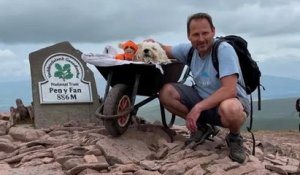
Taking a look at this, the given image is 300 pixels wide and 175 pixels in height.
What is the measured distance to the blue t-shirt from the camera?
18.4 feet

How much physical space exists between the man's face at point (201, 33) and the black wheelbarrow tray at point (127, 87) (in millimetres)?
709

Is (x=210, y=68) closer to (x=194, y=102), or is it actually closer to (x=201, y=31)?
(x=201, y=31)

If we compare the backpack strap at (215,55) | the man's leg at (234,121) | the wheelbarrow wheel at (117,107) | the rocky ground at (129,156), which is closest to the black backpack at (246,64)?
the backpack strap at (215,55)

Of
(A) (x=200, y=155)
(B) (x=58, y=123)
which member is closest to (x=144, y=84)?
(A) (x=200, y=155)

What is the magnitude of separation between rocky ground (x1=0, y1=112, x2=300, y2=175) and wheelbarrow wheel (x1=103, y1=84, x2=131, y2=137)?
0.12m

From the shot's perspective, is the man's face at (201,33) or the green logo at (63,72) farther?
the green logo at (63,72)

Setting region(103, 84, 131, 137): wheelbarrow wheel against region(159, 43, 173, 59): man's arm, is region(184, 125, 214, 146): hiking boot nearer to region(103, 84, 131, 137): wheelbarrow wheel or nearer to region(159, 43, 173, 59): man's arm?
region(103, 84, 131, 137): wheelbarrow wheel

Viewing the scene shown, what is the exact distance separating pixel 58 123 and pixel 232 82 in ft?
11.5

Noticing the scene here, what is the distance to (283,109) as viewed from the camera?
36.4m

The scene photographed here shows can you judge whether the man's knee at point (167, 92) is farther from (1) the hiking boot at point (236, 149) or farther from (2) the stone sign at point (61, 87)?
(2) the stone sign at point (61, 87)

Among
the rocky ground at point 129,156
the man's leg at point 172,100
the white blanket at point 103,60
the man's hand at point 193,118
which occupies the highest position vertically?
the white blanket at point 103,60

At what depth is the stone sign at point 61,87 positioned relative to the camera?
823cm

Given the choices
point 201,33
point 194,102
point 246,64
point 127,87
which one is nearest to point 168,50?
point 127,87

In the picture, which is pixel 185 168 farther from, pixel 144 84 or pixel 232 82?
pixel 144 84
